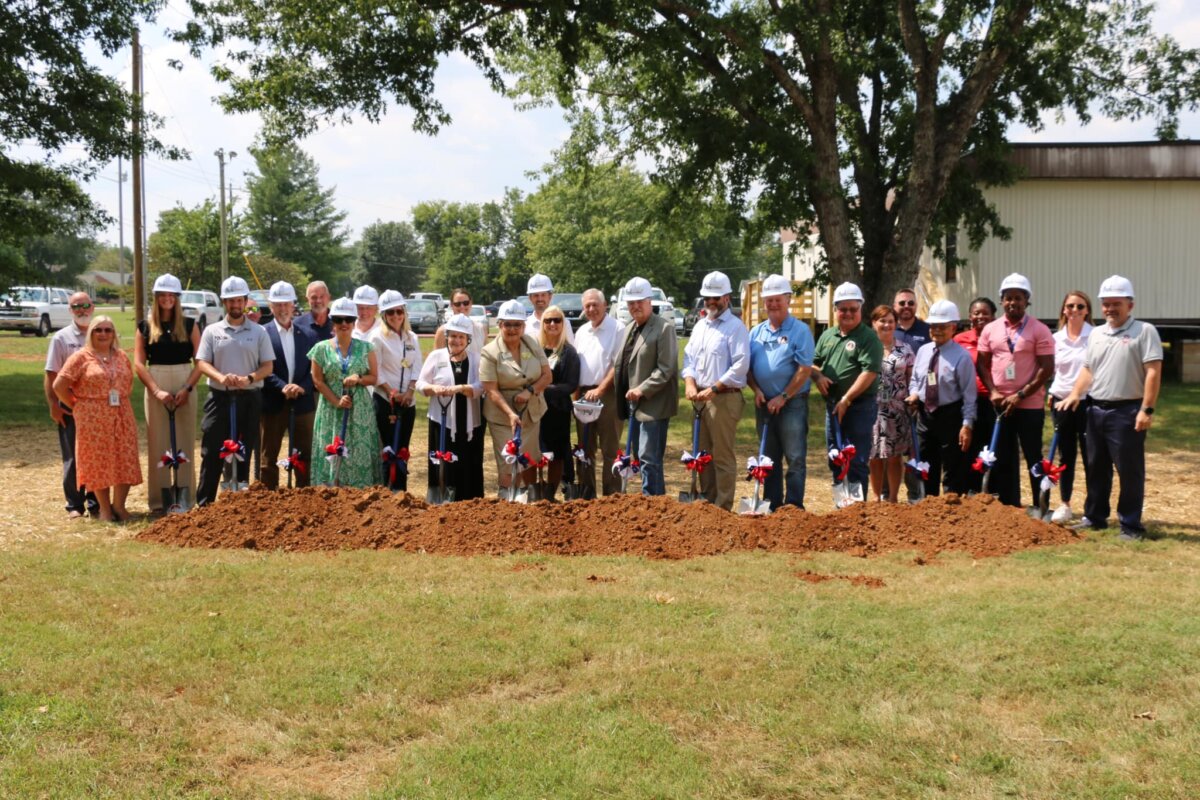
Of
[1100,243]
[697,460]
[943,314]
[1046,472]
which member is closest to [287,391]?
[697,460]

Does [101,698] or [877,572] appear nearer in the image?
[101,698]

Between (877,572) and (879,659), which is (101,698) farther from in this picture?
(877,572)

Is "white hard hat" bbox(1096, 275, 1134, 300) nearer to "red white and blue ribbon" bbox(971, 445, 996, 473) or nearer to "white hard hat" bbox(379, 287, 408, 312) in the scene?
"red white and blue ribbon" bbox(971, 445, 996, 473)

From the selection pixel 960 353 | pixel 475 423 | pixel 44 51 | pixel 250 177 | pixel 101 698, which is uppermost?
pixel 250 177

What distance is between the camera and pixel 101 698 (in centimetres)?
489

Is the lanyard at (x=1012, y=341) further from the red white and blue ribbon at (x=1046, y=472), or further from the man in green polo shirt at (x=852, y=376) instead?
the man in green polo shirt at (x=852, y=376)

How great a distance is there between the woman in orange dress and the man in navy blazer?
3.81 ft

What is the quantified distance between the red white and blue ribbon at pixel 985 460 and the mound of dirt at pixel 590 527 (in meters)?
0.41

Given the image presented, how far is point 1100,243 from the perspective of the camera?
907 inches

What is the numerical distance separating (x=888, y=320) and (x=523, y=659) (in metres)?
5.09

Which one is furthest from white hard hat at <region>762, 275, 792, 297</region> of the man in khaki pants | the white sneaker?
the white sneaker

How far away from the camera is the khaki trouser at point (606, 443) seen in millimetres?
9664

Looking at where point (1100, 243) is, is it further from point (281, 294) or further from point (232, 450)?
point (232, 450)

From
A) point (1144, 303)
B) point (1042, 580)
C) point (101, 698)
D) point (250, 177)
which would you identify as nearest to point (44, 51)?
point (101, 698)
